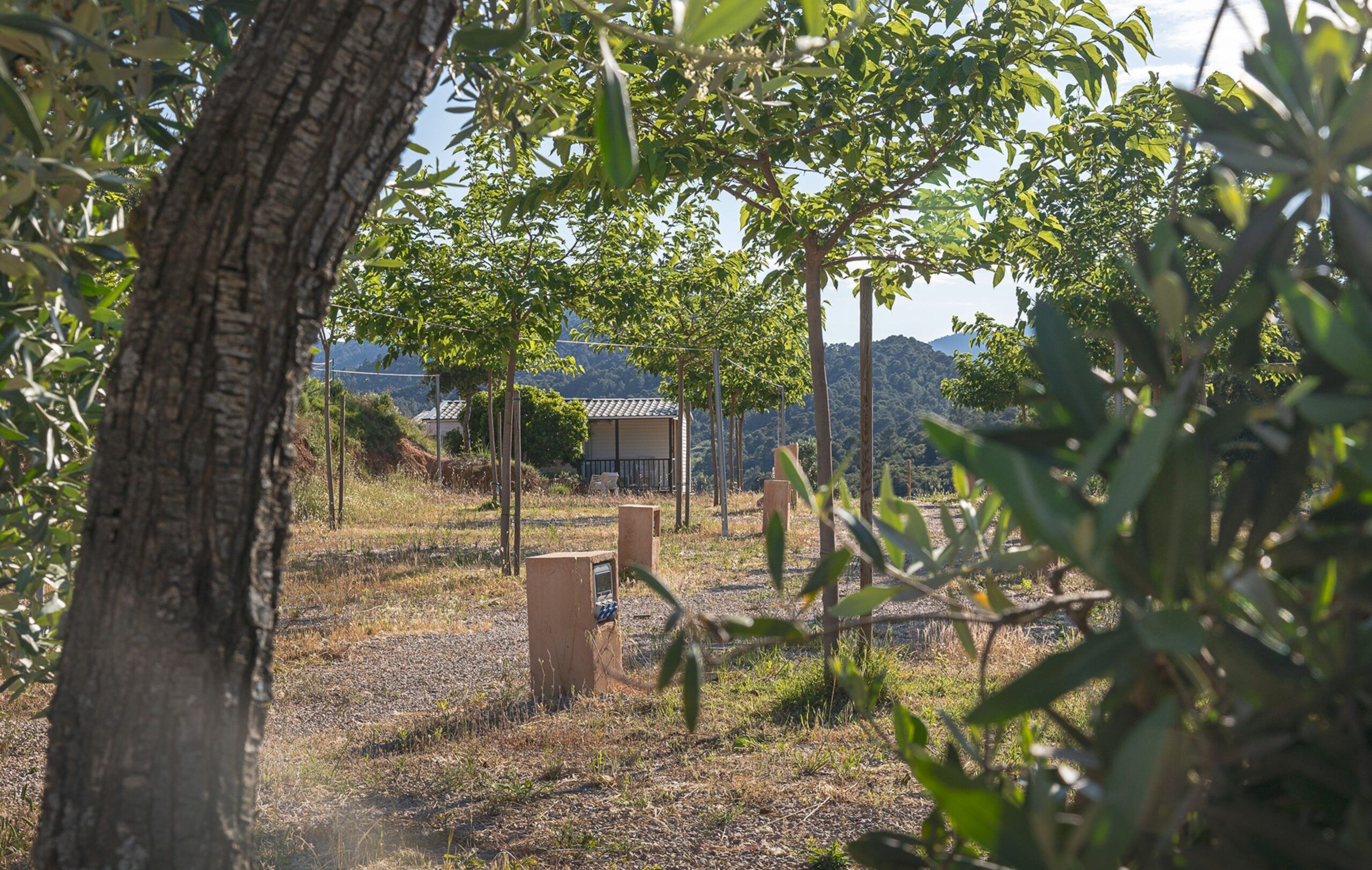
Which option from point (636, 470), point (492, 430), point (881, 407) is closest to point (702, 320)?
point (492, 430)

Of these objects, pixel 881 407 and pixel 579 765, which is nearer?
pixel 579 765

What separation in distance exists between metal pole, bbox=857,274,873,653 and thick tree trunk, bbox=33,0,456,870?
3.81m

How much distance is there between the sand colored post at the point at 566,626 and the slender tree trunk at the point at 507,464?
380 cm

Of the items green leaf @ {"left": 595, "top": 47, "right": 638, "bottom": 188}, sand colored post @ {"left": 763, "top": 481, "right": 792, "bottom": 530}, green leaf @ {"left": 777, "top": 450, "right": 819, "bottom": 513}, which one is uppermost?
green leaf @ {"left": 595, "top": 47, "right": 638, "bottom": 188}

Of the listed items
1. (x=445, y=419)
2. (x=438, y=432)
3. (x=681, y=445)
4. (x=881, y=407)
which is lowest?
(x=681, y=445)

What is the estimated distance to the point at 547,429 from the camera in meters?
29.2

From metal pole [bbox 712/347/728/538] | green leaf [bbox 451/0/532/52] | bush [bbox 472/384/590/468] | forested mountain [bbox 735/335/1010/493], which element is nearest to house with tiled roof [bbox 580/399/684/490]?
forested mountain [bbox 735/335/1010/493]

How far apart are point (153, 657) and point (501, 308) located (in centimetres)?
836

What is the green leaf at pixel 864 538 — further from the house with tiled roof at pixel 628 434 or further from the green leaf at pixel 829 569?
the house with tiled roof at pixel 628 434

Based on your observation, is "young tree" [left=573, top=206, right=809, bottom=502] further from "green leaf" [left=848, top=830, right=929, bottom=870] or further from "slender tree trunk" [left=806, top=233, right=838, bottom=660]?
"green leaf" [left=848, top=830, right=929, bottom=870]

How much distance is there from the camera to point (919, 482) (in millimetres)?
39219

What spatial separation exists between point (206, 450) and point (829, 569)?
707 millimetres

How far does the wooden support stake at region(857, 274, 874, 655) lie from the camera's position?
15.3 feet

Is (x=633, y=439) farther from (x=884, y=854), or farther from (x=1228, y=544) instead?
(x=1228, y=544)
